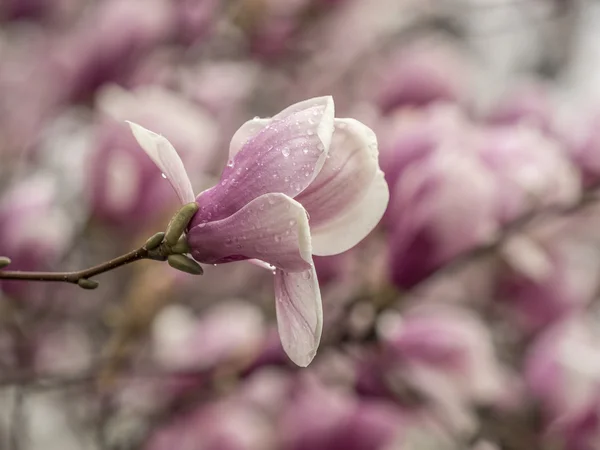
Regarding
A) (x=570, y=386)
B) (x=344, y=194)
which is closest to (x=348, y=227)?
(x=344, y=194)

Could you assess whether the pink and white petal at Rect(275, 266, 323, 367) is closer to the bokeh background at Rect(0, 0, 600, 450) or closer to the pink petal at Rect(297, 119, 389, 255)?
the pink petal at Rect(297, 119, 389, 255)

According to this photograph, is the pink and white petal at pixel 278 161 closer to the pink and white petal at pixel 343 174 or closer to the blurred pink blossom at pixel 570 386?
the pink and white petal at pixel 343 174

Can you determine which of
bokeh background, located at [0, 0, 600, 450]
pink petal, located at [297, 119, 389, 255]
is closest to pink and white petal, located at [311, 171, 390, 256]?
pink petal, located at [297, 119, 389, 255]

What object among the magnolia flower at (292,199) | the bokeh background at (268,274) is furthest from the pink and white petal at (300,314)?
the bokeh background at (268,274)

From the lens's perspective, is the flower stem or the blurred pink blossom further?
the blurred pink blossom

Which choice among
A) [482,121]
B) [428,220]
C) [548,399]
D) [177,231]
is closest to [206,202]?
[177,231]
